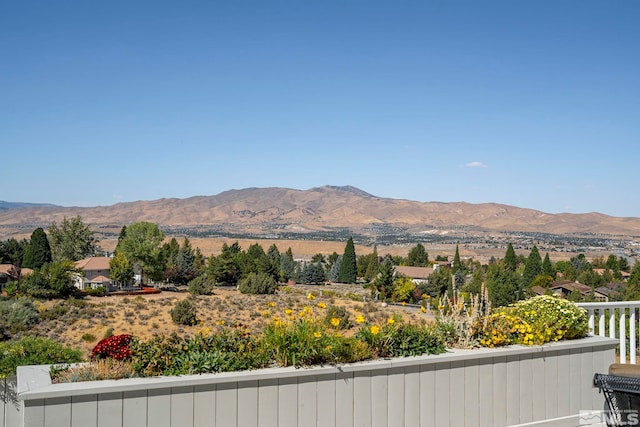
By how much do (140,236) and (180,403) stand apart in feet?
152

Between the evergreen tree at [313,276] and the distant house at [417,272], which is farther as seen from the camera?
the distant house at [417,272]

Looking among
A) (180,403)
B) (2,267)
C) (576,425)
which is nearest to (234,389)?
(180,403)

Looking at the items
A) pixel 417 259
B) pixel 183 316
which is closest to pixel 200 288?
pixel 183 316

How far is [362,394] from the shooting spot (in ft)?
13.7

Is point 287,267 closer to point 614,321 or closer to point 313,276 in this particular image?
point 313,276

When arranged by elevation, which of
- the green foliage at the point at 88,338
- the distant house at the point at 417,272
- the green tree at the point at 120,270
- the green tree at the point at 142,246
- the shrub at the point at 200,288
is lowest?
the distant house at the point at 417,272

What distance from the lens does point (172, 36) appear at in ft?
91.8

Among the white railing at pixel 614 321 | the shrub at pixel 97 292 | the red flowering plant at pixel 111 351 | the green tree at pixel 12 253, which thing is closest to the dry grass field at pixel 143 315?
the shrub at pixel 97 292

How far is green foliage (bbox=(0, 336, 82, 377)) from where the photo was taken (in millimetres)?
4371

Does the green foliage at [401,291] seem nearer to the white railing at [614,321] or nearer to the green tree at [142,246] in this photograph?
the green tree at [142,246]

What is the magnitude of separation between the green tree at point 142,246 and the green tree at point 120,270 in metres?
1.42

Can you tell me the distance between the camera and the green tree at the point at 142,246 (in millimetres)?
46759

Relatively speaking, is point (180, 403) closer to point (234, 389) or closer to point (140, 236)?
point (234, 389)

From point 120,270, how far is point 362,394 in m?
43.2
